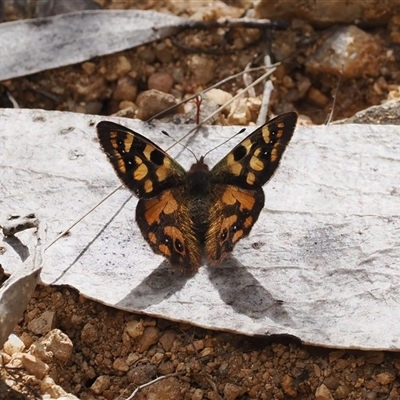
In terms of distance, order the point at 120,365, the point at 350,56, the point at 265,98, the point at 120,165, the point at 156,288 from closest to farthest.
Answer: the point at 120,365, the point at 156,288, the point at 120,165, the point at 265,98, the point at 350,56

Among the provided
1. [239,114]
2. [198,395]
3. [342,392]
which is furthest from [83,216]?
[342,392]

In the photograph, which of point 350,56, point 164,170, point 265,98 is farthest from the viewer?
point 350,56

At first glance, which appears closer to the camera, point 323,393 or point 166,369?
point 323,393

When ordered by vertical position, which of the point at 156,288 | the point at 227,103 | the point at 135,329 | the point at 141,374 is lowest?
the point at 141,374

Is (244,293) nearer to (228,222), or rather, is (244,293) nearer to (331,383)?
(228,222)

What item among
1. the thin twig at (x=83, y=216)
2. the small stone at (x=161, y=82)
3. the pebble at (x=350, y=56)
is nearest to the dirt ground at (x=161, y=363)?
the thin twig at (x=83, y=216)

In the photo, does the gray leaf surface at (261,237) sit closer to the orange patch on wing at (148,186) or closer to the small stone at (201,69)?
the orange patch on wing at (148,186)

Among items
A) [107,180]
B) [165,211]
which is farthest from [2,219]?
[165,211]

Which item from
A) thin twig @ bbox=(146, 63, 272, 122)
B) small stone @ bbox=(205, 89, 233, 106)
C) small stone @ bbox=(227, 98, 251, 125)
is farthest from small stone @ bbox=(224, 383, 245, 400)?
small stone @ bbox=(205, 89, 233, 106)

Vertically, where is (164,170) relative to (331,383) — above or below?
above
